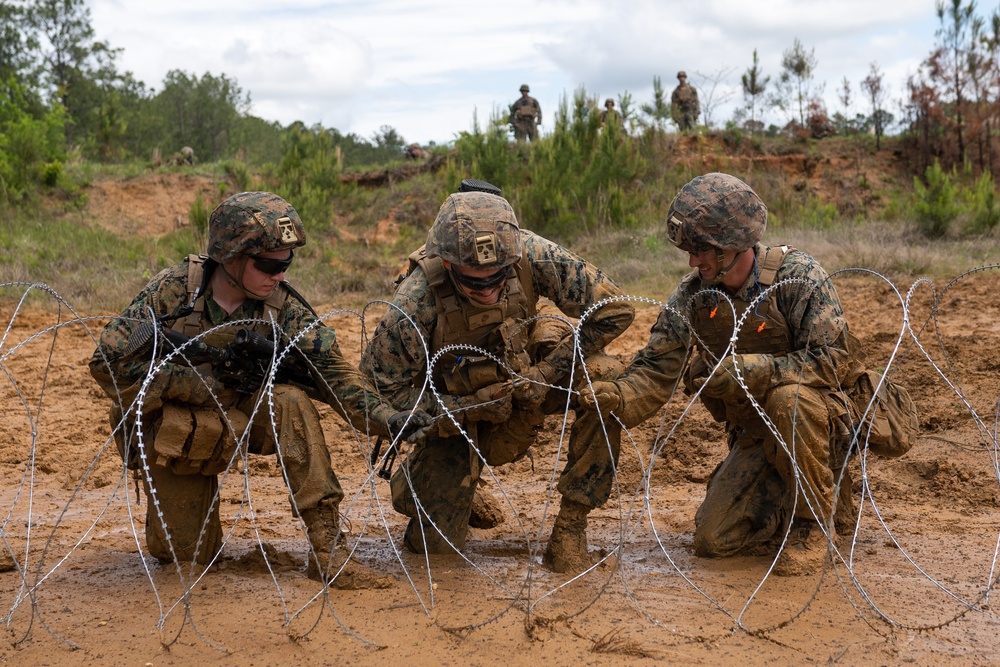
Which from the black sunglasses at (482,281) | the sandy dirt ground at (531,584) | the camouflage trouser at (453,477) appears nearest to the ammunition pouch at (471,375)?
the camouflage trouser at (453,477)

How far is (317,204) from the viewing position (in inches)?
676

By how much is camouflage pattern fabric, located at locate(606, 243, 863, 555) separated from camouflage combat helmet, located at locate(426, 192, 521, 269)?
825mm

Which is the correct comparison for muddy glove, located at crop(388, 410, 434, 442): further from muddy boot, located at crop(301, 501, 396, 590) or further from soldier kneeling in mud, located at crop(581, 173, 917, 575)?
soldier kneeling in mud, located at crop(581, 173, 917, 575)

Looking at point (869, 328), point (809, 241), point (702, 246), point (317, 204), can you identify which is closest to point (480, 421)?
point (702, 246)

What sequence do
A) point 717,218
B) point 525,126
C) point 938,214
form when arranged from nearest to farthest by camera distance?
point 717,218 → point 938,214 → point 525,126

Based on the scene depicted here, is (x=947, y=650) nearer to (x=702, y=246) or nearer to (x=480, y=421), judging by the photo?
(x=702, y=246)

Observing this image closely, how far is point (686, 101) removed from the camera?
76.9ft

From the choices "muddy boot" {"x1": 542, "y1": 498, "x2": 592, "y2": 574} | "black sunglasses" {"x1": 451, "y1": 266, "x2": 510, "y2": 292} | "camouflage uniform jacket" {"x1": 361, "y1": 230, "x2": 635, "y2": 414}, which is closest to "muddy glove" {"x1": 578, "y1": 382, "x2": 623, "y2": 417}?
"camouflage uniform jacket" {"x1": 361, "y1": 230, "x2": 635, "y2": 414}

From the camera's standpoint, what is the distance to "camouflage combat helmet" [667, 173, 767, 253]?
15.2ft

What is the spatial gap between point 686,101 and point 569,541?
20165 mm

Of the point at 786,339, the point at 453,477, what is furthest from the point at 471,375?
the point at 786,339

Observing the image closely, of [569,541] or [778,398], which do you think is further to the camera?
[569,541]

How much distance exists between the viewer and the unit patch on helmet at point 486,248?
4.54 meters

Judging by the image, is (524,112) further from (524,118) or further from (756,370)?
(756,370)
